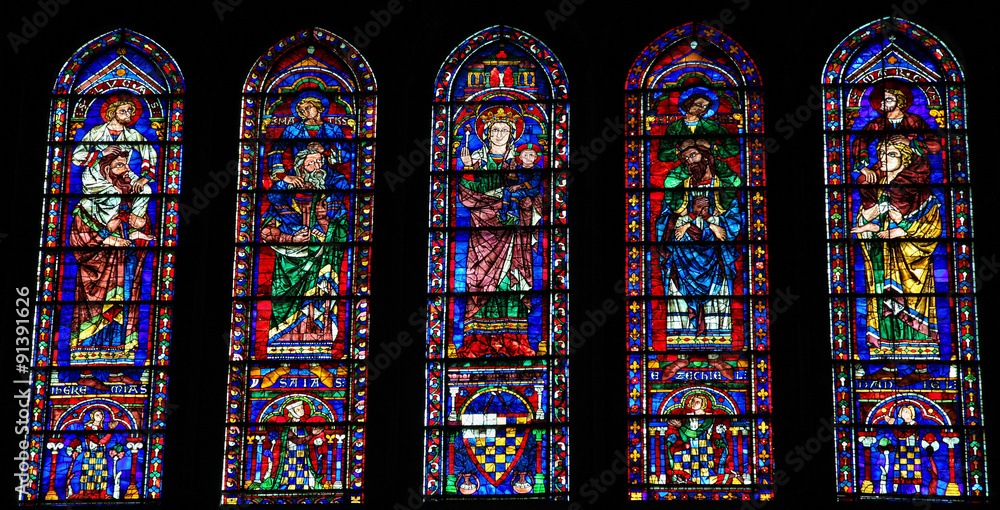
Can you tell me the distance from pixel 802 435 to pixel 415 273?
2.91 meters

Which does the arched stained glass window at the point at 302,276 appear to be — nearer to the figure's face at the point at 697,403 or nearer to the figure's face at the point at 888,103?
the figure's face at the point at 697,403

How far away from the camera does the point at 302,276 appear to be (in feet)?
37.6

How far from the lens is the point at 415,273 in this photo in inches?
445

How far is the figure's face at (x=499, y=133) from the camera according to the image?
11734 millimetres

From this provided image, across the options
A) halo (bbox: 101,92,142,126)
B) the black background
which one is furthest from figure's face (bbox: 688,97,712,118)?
halo (bbox: 101,92,142,126)

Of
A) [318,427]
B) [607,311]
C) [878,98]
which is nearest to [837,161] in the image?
[878,98]

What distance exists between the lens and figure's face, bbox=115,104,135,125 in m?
12.0

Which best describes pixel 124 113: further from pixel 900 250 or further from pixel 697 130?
pixel 900 250

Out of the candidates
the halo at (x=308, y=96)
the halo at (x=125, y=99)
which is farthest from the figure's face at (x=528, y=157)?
the halo at (x=125, y=99)

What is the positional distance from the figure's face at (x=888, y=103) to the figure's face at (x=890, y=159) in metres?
0.32

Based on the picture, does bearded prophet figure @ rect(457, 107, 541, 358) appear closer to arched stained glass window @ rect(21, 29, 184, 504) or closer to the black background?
the black background

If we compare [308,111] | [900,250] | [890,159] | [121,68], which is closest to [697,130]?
[890,159]

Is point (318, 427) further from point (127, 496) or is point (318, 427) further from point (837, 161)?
point (837, 161)

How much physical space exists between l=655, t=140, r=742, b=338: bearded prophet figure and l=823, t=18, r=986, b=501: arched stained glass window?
0.72 meters
